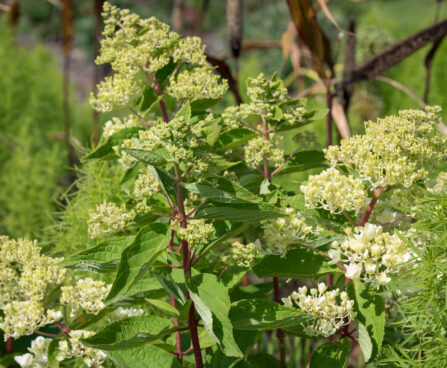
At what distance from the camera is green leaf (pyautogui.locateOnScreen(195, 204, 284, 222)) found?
1.65 feet

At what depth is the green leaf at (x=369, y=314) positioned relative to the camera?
1.76 ft

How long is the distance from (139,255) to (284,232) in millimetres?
164

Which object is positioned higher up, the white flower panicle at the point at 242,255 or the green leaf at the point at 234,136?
the green leaf at the point at 234,136

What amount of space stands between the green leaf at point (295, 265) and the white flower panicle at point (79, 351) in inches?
7.3

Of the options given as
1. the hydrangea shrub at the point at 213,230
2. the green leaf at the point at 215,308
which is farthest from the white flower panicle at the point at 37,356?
the green leaf at the point at 215,308

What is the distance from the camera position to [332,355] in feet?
1.93

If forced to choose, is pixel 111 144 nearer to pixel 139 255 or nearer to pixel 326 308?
pixel 139 255

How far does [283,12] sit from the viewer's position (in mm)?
4719

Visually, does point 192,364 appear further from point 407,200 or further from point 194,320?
point 407,200

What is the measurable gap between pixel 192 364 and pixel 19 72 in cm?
165

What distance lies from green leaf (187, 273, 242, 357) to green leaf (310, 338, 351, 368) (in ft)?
0.45

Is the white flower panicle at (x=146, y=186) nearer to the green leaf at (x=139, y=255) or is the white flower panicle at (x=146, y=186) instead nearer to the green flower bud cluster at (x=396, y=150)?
the green leaf at (x=139, y=255)

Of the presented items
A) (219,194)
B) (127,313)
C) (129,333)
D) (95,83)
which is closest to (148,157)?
(219,194)

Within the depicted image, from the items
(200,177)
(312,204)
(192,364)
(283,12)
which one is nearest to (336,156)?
(312,204)
